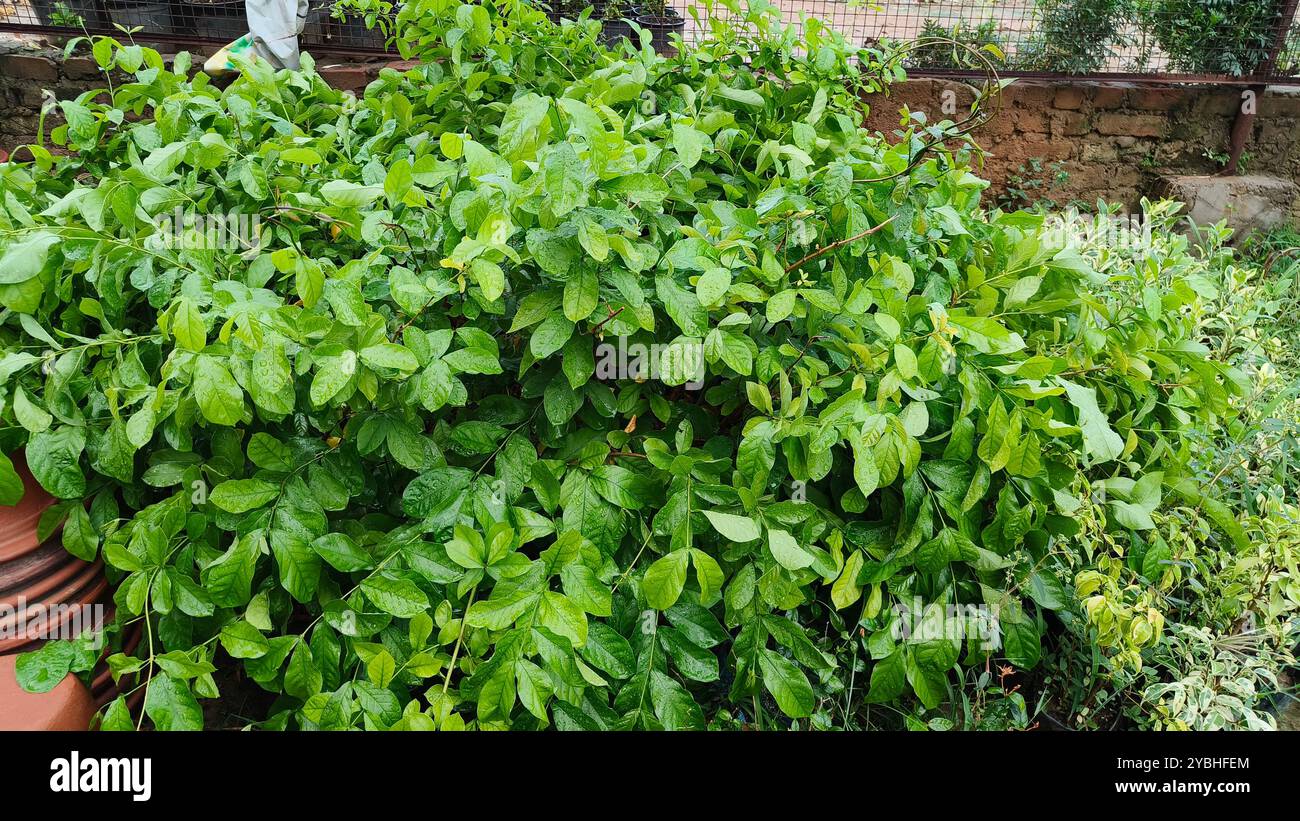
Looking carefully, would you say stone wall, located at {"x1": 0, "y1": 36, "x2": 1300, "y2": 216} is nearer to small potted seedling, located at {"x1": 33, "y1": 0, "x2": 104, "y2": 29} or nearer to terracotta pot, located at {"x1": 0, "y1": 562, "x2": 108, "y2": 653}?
small potted seedling, located at {"x1": 33, "y1": 0, "x2": 104, "y2": 29}

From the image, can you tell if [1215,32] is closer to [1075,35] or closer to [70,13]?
[1075,35]

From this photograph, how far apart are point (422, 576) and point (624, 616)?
1.38 feet

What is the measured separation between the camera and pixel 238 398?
1.47m

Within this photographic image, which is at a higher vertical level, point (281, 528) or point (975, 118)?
point (975, 118)

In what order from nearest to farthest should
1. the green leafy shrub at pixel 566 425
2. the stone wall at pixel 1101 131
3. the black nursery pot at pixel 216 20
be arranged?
the green leafy shrub at pixel 566 425 < the stone wall at pixel 1101 131 < the black nursery pot at pixel 216 20

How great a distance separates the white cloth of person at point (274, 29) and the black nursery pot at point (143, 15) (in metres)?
1.15

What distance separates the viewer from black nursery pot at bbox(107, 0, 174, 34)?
562 cm

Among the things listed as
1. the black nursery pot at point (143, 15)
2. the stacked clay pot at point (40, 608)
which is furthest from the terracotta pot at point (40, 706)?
the black nursery pot at point (143, 15)

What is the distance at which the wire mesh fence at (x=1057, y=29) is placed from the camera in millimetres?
5512

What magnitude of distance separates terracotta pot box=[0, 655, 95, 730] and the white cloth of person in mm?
4184

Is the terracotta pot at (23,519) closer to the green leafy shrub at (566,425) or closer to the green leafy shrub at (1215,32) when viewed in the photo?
the green leafy shrub at (566,425)

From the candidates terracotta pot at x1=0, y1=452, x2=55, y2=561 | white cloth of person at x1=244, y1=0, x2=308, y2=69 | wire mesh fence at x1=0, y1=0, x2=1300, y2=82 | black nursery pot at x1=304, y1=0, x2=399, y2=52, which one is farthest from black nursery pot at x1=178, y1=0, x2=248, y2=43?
terracotta pot at x1=0, y1=452, x2=55, y2=561

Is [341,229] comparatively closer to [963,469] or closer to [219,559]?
[219,559]
